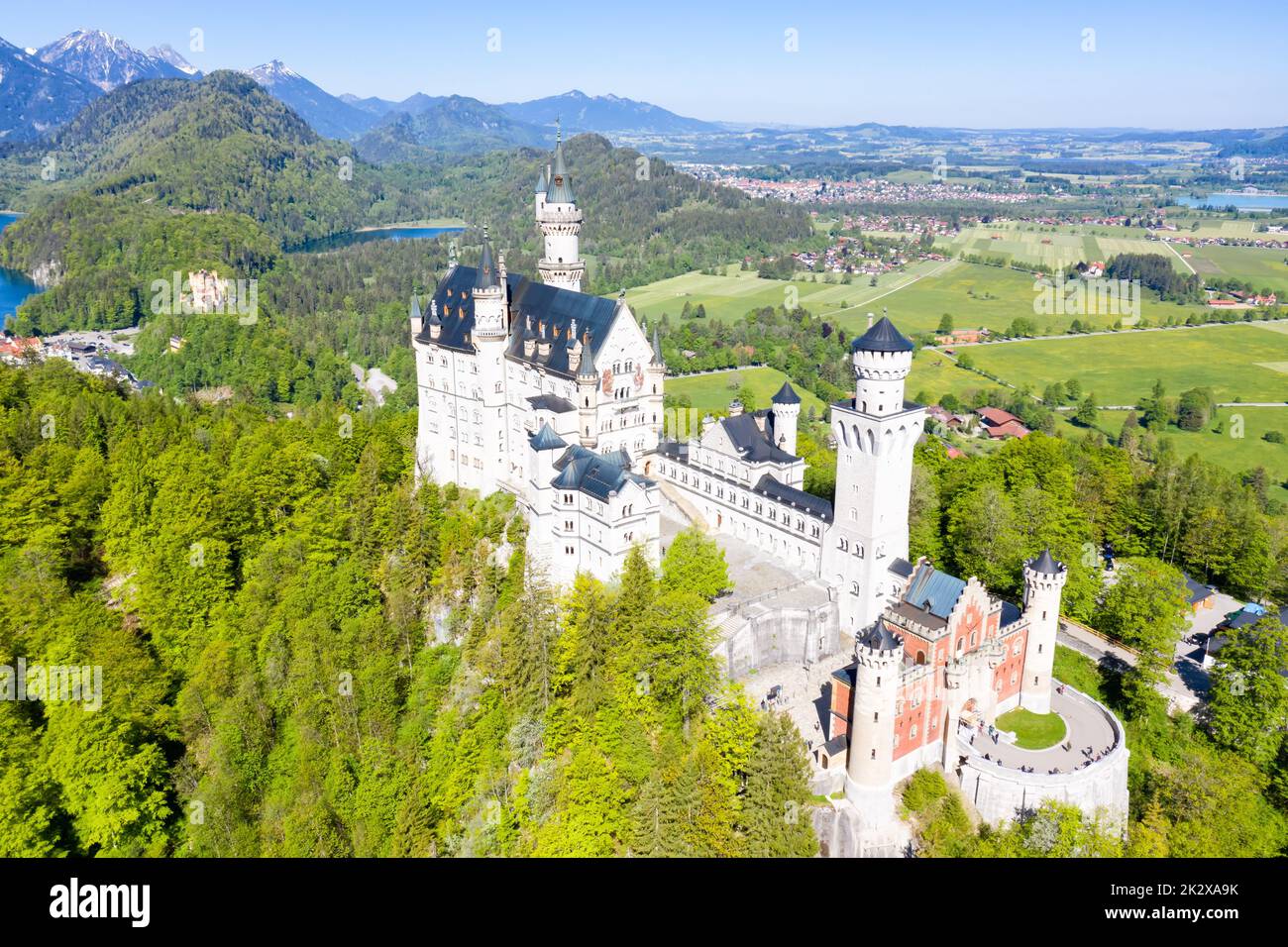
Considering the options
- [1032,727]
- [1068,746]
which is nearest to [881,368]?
[1032,727]

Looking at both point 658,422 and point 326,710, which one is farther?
point 658,422

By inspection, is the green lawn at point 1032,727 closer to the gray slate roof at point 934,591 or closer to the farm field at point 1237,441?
the gray slate roof at point 934,591

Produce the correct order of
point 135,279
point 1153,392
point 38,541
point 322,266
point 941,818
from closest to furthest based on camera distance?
point 941,818
point 38,541
point 1153,392
point 135,279
point 322,266

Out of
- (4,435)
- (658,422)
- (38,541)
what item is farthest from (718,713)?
(4,435)

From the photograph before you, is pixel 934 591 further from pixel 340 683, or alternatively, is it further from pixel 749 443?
pixel 340 683
